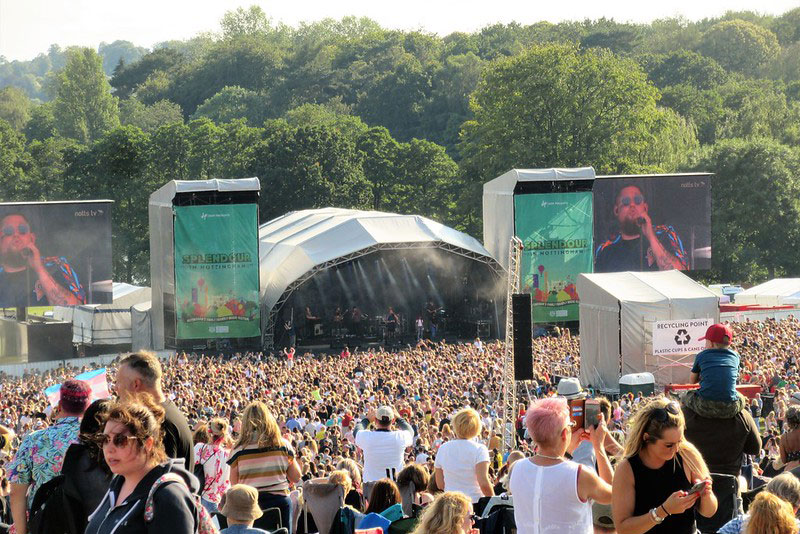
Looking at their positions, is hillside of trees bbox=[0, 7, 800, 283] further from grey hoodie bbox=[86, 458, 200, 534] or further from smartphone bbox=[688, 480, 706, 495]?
grey hoodie bbox=[86, 458, 200, 534]

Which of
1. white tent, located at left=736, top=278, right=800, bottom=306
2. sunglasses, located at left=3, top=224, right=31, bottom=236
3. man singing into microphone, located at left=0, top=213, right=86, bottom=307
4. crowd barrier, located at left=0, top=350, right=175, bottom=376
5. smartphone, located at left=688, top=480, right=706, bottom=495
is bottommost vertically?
crowd barrier, located at left=0, top=350, right=175, bottom=376

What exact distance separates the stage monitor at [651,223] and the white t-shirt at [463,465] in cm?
2919

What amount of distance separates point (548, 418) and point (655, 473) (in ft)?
1.44

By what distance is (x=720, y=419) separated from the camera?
6.04 meters

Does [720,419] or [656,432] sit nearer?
[656,432]

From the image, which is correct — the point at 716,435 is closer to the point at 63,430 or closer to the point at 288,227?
the point at 63,430

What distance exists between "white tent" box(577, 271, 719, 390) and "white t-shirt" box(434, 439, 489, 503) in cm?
1762

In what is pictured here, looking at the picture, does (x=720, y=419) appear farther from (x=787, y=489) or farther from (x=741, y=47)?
(x=741, y=47)

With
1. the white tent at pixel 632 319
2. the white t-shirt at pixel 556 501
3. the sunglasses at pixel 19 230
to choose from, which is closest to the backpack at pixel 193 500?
the white t-shirt at pixel 556 501

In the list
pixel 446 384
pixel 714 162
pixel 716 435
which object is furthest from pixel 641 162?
pixel 716 435

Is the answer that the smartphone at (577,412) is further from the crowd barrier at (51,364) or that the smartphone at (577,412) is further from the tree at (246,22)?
the tree at (246,22)

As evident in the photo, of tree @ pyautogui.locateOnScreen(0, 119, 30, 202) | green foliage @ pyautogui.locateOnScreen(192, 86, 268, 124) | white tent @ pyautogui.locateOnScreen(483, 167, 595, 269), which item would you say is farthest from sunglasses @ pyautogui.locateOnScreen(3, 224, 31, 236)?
green foliage @ pyautogui.locateOnScreen(192, 86, 268, 124)

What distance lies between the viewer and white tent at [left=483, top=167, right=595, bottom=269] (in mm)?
34031

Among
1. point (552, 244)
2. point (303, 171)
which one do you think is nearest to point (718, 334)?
point (552, 244)
